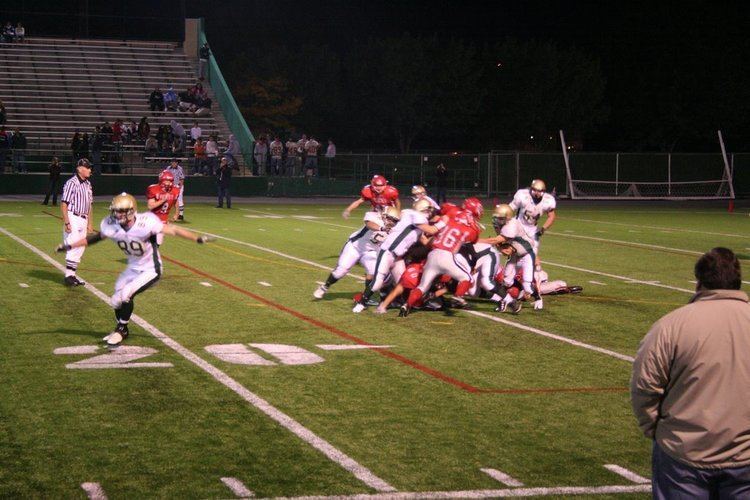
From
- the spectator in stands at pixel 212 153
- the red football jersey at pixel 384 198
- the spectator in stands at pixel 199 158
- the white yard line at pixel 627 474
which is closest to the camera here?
the white yard line at pixel 627 474

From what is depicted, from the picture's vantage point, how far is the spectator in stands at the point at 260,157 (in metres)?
44.8

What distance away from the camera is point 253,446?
24.9 ft

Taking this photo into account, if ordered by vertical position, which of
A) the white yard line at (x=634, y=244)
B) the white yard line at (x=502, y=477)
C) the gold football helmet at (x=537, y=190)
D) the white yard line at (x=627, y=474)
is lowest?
the white yard line at (x=634, y=244)

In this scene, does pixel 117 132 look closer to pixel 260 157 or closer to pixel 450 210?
pixel 260 157

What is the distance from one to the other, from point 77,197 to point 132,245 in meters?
5.40

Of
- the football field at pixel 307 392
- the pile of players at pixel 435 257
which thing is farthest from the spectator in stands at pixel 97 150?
the pile of players at pixel 435 257

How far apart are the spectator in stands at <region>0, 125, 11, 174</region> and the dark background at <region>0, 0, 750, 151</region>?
3104cm

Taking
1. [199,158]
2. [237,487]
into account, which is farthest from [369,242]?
[199,158]

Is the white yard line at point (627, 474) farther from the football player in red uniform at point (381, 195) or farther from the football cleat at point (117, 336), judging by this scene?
the football player in red uniform at point (381, 195)

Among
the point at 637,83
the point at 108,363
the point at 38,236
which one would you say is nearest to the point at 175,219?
the point at 38,236

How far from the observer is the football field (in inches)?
274

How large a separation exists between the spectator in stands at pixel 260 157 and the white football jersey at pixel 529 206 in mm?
28691

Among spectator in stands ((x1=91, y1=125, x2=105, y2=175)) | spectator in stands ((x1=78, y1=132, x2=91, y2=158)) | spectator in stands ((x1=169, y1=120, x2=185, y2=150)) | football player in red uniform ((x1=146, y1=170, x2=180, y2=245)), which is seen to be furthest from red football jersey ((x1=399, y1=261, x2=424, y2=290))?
spectator in stands ((x1=169, y1=120, x2=185, y2=150))

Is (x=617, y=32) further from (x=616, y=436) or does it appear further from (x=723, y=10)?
(x=616, y=436)
